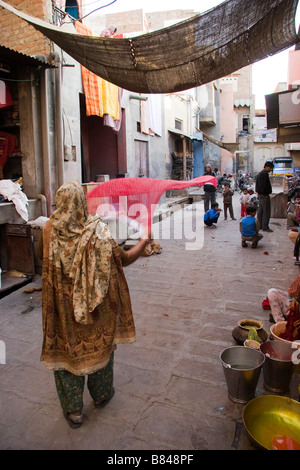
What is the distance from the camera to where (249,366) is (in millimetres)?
2959

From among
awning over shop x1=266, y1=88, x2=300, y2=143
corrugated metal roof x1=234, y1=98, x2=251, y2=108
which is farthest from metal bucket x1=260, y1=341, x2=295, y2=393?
corrugated metal roof x1=234, y1=98, x2=251, y2=108

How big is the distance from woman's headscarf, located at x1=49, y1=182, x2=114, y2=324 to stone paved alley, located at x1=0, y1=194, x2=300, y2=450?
0.94m

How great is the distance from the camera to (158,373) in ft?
10.4

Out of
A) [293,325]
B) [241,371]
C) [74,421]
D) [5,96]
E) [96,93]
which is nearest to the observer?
[74,421]

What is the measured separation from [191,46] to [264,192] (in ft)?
17.6

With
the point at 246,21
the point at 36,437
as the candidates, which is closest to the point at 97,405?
the point at 36,437

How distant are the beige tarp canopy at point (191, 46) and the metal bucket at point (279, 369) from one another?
3567 mm

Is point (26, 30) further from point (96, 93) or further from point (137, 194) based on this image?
point (137, 194)

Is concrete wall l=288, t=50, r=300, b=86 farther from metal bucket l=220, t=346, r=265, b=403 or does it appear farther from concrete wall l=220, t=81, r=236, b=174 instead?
concrete wall l=220, t=81, r=236, b=174

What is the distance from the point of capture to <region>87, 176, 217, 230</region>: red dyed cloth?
263cm

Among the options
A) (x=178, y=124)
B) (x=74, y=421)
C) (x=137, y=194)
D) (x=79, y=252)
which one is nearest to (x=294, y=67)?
(x=178, y=124)

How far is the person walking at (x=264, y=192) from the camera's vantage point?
8875 mm

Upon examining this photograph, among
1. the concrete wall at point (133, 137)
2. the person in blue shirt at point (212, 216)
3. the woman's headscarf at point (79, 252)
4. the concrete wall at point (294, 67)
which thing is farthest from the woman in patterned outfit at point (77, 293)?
the concrete wall at point (294, 67)

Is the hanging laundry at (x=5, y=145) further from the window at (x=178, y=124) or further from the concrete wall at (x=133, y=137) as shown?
the window at (x=178, y=124)
